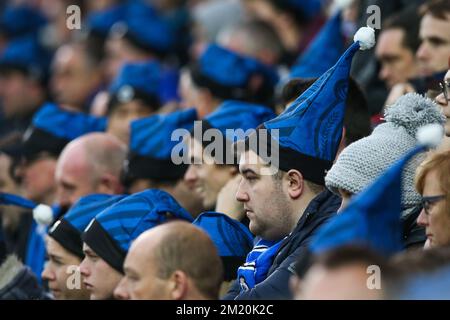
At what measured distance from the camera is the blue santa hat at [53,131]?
30.7ft

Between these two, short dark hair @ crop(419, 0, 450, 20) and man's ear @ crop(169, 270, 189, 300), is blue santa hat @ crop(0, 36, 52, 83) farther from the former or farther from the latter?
man's ear @ crop(169, 270, 189, 300)

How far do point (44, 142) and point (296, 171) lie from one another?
3801 millimetres

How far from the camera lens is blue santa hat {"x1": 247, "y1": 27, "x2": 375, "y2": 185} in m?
5.93

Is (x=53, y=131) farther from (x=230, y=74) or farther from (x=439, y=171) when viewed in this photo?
(x=439, y=171)

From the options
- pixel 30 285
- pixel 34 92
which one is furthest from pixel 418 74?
pixel 34 92

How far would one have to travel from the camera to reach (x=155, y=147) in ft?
26.1

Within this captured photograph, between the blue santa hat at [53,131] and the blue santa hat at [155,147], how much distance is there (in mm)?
1377

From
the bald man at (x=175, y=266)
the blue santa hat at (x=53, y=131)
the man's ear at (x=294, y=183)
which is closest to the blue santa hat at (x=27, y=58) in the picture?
the blue santa hat at (x=53, y=131)

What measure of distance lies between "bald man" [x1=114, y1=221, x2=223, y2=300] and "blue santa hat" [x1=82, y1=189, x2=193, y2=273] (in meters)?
1.17

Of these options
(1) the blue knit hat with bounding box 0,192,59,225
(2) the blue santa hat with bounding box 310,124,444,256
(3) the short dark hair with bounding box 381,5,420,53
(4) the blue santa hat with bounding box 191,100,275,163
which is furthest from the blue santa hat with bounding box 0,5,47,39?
(2) the blue santa hat with bounding box 310,124,444,256

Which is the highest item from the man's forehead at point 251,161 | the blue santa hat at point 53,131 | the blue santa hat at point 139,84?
the blue santa hat at point 139,84

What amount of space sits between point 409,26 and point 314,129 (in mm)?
2423

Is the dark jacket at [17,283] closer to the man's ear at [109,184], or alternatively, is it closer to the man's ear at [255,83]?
the man's ear at [109,184]

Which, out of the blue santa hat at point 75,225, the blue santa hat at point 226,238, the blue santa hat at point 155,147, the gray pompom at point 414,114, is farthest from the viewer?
the blue santa hat at point 155,147
